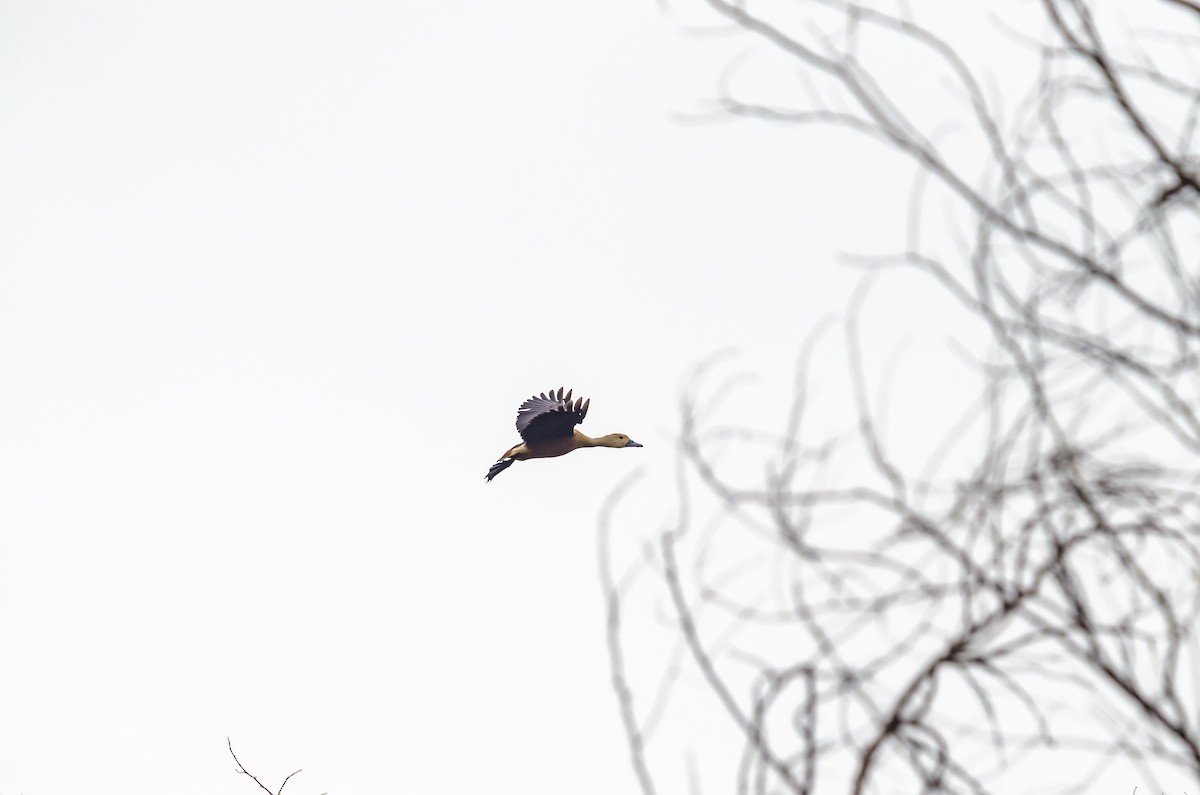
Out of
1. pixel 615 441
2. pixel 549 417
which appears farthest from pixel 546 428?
pixel 615 441

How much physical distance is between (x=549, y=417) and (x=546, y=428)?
0.33m

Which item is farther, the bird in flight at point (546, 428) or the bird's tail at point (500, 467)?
the bird's tail at point (500, 467)

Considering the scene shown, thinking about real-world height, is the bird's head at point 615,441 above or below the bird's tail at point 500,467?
above

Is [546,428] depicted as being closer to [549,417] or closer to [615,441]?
[549,417]

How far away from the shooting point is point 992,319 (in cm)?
348

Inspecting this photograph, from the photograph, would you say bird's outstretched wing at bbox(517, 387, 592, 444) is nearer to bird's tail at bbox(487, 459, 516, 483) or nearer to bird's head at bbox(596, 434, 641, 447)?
bird's tail at bbox(487, 459, 516, 483)

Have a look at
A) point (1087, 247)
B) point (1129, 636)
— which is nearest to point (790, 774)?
point (1129, 636)

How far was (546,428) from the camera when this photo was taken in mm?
18312

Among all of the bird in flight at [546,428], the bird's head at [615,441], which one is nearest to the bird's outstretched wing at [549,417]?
the bird in flight at [546,428]

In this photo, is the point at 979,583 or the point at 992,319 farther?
the point at 992,319

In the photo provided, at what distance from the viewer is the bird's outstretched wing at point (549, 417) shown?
17.8m

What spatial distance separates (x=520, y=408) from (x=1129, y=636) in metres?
15.4

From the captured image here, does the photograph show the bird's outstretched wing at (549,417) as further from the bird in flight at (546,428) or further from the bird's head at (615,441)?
the bird's head at (615,441)

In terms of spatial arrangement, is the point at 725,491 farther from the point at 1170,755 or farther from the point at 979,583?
the point at 1170,755
